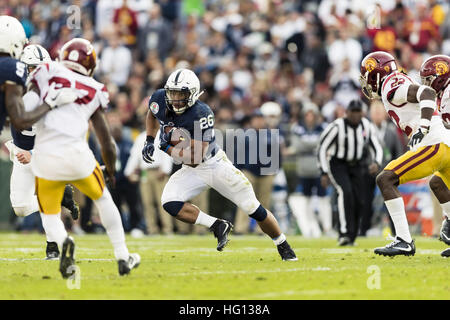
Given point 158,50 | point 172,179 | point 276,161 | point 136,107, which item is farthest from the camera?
point 158,50

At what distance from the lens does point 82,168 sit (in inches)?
247

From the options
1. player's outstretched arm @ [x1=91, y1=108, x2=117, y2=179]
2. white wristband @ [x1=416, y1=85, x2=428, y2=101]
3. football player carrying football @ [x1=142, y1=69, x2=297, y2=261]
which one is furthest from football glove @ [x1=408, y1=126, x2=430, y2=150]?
player's outstretched arm @ [x1=91, y1=108, x2=117, y2=179]

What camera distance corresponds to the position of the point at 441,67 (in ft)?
27.3

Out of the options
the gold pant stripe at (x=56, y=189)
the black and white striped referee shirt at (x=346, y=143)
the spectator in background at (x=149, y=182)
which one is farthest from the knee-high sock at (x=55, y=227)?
the spectator in background at (x=149, y=182)

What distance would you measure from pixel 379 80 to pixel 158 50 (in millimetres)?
9022

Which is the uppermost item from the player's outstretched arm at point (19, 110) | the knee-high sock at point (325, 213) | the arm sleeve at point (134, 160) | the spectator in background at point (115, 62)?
the player's outstretched arm at point (19, 110)

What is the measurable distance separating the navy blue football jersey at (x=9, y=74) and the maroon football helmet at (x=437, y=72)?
3916mm

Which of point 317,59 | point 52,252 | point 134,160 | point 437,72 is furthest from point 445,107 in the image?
point 317,59

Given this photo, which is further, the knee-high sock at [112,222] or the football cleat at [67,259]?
the knee-high sock at [112,222]

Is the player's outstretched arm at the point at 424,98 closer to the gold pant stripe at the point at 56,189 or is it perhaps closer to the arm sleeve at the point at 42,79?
the gold pant stripe at the point at 56,189

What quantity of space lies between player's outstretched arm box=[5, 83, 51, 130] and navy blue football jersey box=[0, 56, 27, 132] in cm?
5

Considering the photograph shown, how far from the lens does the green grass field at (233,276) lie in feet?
18.9
